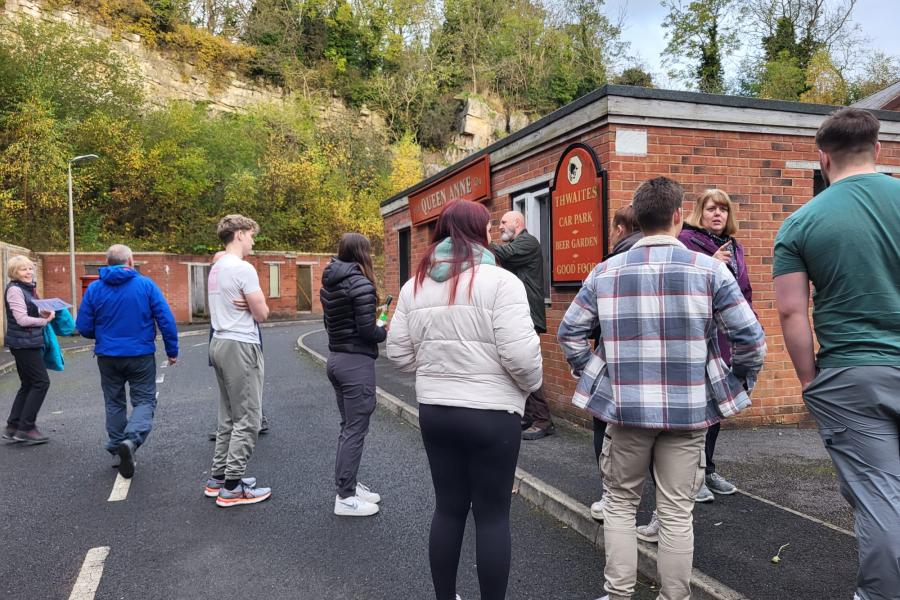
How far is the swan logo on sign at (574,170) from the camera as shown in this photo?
6119mm

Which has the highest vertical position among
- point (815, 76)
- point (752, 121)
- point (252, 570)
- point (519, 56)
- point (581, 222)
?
point (519, 56)

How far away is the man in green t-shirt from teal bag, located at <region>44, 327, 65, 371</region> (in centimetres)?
681

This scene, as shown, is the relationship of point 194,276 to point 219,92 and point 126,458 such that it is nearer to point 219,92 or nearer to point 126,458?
point 219,92

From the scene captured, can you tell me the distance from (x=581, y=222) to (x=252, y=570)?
4.49 meters

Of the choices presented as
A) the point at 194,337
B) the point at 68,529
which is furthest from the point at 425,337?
the point at 194,337

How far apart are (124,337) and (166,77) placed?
41.5 meters

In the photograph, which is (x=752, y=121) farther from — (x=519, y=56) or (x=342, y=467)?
(x=519, y=56)

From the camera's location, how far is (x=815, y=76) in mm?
32969

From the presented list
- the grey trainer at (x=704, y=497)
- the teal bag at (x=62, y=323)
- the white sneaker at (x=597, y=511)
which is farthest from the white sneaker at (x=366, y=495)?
the teal bag at (x=62, y=323)

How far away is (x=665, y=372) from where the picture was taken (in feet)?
7.96

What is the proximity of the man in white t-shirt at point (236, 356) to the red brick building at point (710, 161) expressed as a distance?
3.43 m

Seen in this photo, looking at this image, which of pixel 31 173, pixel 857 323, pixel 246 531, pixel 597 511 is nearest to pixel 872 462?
pixel 857 323

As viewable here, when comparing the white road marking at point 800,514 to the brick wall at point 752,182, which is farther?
the brick wall at point 752,182

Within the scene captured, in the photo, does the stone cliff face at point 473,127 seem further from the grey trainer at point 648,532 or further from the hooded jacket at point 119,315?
the grey trainer at point 648,532
